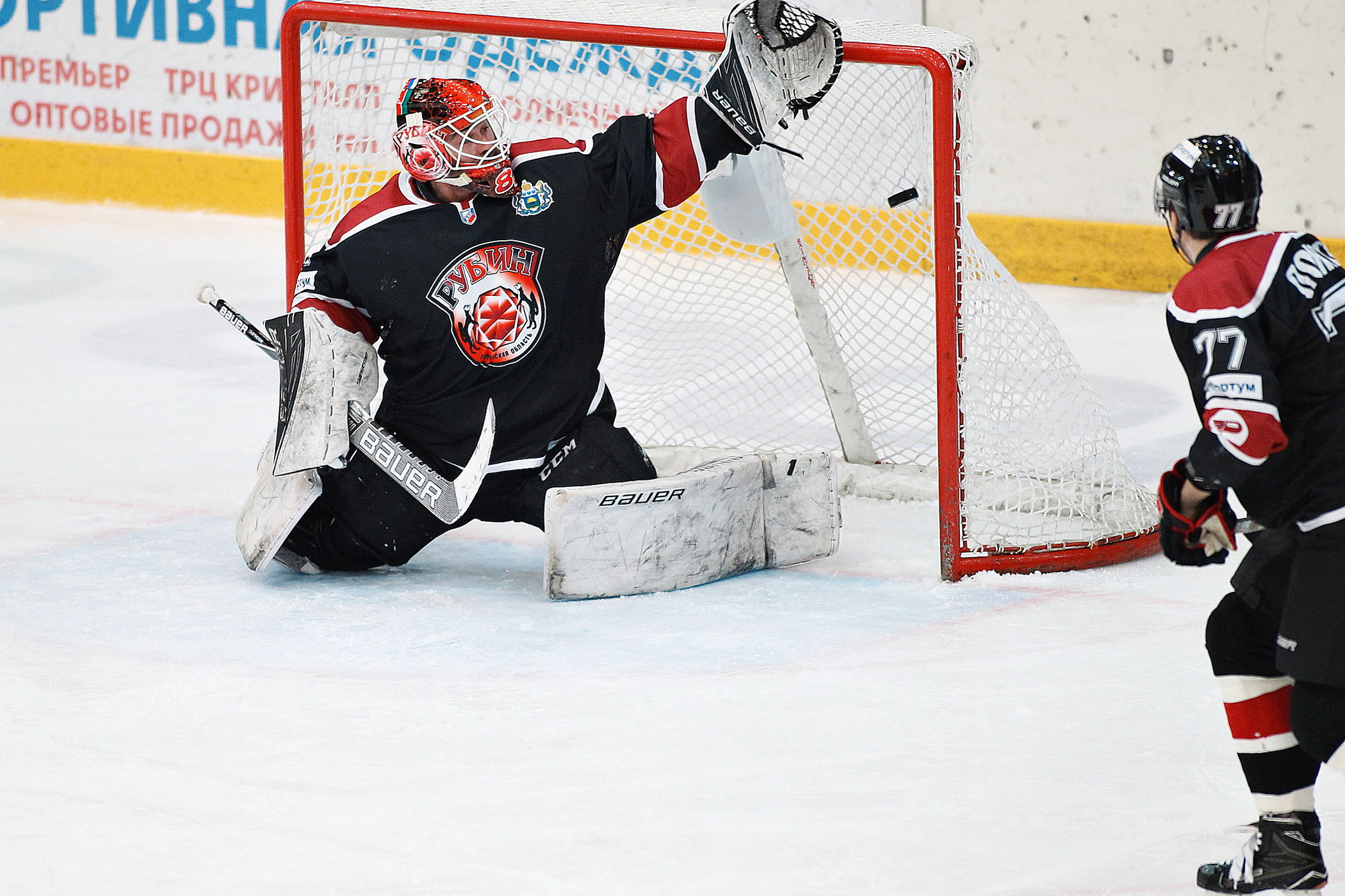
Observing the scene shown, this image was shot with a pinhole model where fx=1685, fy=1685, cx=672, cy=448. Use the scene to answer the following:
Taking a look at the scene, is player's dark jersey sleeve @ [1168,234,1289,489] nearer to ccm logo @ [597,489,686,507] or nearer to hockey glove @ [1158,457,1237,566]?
hockey glove @ [1158,457,1237,566]

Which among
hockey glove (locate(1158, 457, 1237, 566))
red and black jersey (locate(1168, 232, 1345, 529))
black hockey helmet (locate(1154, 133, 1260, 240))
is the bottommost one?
hockey glove (locate(1158, 457, 1237, 566))

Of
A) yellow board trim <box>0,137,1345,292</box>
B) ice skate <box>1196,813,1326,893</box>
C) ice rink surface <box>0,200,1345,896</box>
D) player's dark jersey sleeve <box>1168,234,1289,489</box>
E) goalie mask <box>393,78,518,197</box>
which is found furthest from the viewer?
yellow board trim <box>0,137,1345,292</box>

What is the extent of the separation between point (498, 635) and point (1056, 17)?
4.15 metres

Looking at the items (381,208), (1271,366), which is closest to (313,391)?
(381,208)

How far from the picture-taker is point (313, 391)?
10.1ft

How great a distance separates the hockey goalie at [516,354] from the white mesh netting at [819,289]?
36 cm

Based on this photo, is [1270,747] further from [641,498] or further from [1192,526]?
[641,498]

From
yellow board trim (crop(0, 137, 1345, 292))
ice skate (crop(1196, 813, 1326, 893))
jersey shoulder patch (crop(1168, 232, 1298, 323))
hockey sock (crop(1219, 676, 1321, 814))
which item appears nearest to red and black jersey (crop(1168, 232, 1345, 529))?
jersey shoulder patch (crop(1168, 232, 1298, 323))

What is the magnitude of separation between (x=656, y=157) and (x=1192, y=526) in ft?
5.14

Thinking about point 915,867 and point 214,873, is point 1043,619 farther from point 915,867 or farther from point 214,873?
point 214,873

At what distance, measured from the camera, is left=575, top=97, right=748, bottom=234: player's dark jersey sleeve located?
3.10 meters

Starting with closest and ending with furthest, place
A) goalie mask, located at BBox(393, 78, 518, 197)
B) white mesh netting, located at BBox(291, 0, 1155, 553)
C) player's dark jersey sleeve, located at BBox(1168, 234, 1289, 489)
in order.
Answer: player's dark jersey sleeve, located at BBox(1168, 234, 1289, 489) < goalie mask, located at BBox(393, 78, 518, 197) < white mesh netting, located at BBox(291, 0, 1155, 553)

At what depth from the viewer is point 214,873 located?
1997mm

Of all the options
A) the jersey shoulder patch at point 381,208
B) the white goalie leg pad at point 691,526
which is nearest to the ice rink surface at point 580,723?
the white goalie leg pad at point 691,526
